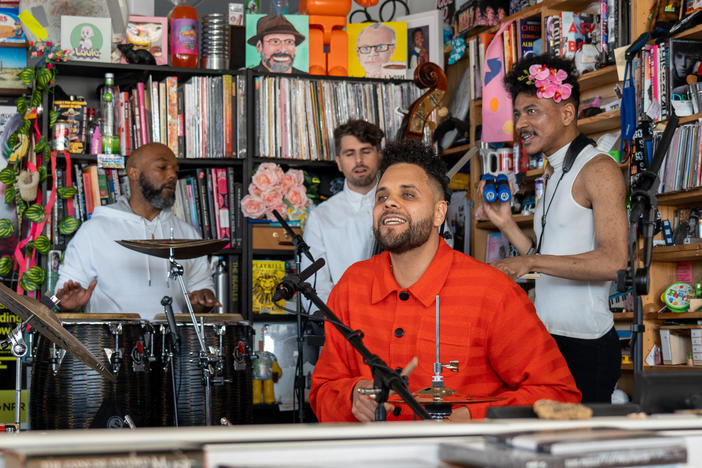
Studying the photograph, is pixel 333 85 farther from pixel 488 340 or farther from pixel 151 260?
pixel 488 340

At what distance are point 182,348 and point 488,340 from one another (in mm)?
1659

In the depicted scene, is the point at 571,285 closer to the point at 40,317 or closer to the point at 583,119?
the point at 583,119

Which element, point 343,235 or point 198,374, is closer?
point 198,374

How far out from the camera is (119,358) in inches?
130

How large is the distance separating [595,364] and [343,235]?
194 cm

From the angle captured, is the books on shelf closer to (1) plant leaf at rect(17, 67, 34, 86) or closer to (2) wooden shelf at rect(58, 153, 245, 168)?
(2) wooden shelf at rect(58, 153, 245, 168)

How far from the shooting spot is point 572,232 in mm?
2783

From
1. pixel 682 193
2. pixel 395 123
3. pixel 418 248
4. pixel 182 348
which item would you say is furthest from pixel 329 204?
pixel 418 248

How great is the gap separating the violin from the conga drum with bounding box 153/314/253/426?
1.48 meters

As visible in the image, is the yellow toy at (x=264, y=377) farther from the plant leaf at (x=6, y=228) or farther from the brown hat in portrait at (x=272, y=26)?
the brown hat in portrait at (x=272, y=26)

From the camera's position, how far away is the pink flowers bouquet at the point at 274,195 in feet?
15.1

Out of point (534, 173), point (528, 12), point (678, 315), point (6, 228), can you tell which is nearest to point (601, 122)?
point (534, 173)

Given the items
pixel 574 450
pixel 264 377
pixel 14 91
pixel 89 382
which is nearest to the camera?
pixel 574 450

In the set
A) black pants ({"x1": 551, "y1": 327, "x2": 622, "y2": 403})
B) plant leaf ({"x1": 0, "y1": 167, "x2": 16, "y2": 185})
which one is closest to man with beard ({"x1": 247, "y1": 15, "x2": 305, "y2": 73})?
plant leaf ({"x1": 0, "y1": 167, "x2": 16, "y2": 185})
